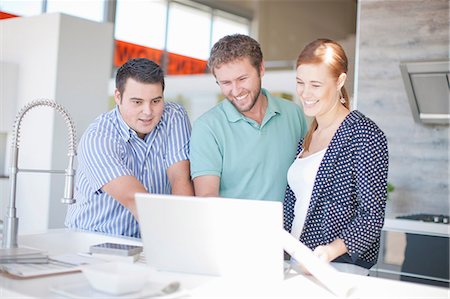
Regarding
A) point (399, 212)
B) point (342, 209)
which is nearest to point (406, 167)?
point (399, 212)

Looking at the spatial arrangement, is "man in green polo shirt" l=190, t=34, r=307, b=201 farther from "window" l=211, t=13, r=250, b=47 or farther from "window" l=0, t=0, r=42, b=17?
"window" l=211, t=13, r=250, b=47

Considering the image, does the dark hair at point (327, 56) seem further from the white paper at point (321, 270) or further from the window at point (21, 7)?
the window at point (21, 7)

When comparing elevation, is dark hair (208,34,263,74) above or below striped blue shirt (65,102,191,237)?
above

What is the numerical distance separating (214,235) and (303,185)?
2.02ft

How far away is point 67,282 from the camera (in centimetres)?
160

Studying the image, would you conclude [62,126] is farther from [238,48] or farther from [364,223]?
[364,223]

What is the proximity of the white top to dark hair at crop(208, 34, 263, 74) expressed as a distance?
482 millimetres

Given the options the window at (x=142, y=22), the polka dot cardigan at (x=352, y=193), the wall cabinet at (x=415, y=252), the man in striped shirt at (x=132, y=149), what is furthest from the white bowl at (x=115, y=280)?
the window at (x=142, y=22)

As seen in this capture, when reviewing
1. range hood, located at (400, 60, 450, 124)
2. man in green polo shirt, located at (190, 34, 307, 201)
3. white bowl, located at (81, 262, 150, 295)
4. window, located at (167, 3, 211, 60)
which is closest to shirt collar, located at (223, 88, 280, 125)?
man in green polo shirt, located at (190, 34, 307, 201)

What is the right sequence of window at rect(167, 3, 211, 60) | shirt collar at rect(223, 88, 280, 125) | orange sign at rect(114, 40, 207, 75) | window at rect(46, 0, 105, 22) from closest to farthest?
shirt collar at rect(223, 88, 280, 125) < window at rect(46, 0, 105, 22) < orange sign at rect(114, 40, 207, 75) < window at rect(167, 3, 211, 60)

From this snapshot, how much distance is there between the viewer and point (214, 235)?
1.63 metres

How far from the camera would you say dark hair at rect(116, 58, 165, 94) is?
2.45 meters

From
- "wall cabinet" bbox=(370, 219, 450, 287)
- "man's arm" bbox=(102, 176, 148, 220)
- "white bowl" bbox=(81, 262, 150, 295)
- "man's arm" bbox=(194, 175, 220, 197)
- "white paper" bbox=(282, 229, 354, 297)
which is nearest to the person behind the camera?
"white bowl" bbox=(81, 262, 150, 295)

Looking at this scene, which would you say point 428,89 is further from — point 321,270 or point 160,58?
point 160,58
